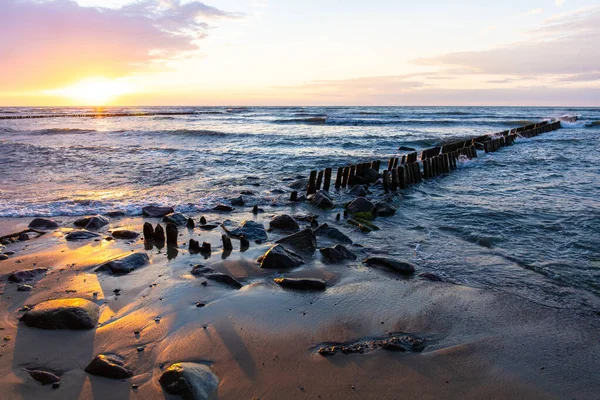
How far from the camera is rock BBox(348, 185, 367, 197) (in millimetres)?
14106

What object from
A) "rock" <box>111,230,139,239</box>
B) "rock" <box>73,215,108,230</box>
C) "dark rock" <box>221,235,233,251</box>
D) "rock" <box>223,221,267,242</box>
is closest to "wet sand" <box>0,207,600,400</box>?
"dark rock" <box>221,235,233,251</box>

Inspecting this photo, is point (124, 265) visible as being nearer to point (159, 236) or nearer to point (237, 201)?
point (159, 236)

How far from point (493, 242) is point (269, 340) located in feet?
20.2

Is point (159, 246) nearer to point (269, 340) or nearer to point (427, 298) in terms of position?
point (269, 340)

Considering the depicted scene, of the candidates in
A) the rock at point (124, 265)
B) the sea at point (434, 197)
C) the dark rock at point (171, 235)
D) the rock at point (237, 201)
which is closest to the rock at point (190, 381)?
the rock at point (124, 265)

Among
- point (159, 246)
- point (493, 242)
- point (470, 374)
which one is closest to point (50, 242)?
point (159, 246)

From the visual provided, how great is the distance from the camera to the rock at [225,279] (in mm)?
6416

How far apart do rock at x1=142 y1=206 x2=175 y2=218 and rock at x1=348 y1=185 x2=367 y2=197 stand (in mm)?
6483

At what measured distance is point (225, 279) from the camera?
6.54m

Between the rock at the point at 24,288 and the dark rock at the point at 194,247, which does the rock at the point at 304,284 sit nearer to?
the dark rock at the point at 194,247

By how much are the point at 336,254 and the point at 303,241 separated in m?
0.84

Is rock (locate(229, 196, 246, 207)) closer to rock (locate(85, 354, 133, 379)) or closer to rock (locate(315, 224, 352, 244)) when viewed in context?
rock (locate(315, 224, 352, 244))

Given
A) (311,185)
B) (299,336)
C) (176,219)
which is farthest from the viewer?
(311,185)

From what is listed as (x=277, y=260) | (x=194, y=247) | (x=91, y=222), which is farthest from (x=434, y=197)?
(x=91, y=222)
